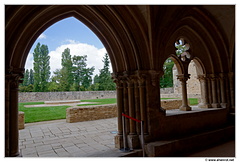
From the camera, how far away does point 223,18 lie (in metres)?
5.23

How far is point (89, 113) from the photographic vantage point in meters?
8.44

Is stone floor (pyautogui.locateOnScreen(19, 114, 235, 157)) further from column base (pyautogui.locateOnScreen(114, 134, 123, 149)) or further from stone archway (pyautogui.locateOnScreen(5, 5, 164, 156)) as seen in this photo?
stone archway (pyautogui.locateOnScreen(5, 5, 164, 156))

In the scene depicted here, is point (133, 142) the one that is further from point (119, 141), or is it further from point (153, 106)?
point (153, 106)

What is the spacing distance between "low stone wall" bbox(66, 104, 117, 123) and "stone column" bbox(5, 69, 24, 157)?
16.1 ft

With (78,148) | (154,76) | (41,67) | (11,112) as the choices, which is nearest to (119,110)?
(154,76)

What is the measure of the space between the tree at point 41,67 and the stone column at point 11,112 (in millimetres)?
28678

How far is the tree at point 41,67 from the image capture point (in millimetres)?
29531

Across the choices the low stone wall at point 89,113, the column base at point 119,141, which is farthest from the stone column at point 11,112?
the low stone wall at point 89,113

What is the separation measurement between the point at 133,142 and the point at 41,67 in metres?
33.3

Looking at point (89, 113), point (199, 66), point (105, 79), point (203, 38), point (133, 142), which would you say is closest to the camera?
point (133, 142)

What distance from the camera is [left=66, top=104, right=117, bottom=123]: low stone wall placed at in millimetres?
7930

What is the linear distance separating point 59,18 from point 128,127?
3.06 m

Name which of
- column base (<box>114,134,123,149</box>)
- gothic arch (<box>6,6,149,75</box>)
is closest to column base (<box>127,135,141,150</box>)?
column base (<box>114,134,123,149</box>)

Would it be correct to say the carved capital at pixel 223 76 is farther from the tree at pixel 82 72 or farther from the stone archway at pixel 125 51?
the tree at pixel 82 72
